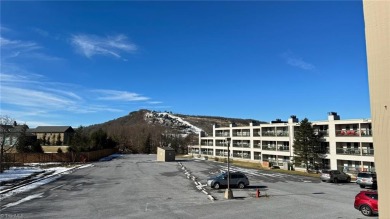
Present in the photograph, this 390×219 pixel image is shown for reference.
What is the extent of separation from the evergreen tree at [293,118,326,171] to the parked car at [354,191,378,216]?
36.3 metres

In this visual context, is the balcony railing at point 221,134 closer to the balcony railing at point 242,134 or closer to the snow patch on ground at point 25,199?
the balcony railing at point 242,134

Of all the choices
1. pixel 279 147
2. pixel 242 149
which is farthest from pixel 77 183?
pixel 242 149

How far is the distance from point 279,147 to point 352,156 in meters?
18.5

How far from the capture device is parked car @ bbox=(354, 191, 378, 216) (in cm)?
2052

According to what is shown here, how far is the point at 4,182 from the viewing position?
37.2 meters

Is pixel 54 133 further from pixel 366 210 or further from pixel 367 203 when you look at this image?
pixel 367 203

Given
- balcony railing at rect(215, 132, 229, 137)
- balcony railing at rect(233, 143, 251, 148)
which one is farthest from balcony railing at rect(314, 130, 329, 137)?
balcony railing at rect(215, 132, 229, 137)

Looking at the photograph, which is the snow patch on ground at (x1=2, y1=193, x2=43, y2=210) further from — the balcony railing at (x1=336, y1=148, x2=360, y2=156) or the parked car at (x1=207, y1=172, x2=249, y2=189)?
the balcony railing at (x1=336, y1=148, x2=360, y2=156)

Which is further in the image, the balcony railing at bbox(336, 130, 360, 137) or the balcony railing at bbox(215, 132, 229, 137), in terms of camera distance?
the balcony railing at bbox(215, 132, 229, 137)

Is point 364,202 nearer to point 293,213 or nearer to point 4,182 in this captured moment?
point 293,213

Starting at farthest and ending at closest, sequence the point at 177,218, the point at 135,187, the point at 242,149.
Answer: the point at 242,149, the point at 135,187, the point at 177,218

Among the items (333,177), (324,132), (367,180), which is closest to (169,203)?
(367,180)

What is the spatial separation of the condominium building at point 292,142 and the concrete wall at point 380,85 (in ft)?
81.9

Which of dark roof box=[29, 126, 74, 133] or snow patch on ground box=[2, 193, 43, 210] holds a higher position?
dark roof box=[29, 126, 74, 133]
